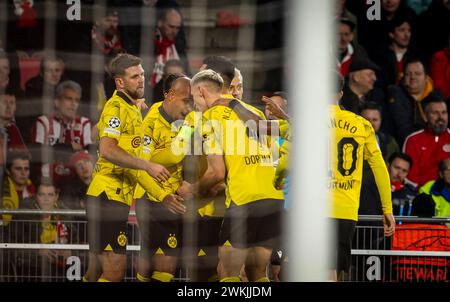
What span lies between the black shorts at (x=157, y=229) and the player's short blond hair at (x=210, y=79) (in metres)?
0.68

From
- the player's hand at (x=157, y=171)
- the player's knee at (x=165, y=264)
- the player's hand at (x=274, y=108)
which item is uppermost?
the player's hand at (x=274, y=108)

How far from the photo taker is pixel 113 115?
5.52m

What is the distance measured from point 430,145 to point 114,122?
175cm

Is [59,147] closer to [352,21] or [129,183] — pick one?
[129,183]

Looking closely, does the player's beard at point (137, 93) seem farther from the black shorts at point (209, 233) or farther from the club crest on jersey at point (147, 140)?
the black shorts at point (209, 233)

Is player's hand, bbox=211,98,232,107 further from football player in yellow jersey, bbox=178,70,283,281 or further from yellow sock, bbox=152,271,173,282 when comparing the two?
yellow sock, bbox=152,271,173,282

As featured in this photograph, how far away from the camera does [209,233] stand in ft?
18.2

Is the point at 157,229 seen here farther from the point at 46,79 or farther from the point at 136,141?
the point at 46,79

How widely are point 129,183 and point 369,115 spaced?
1.30 meters

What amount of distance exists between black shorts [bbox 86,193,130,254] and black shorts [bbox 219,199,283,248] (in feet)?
1.80

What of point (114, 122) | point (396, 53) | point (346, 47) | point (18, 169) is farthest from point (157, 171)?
point (396, 53)

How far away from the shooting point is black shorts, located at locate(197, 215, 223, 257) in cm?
550

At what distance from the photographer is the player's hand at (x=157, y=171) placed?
5535 millimetres

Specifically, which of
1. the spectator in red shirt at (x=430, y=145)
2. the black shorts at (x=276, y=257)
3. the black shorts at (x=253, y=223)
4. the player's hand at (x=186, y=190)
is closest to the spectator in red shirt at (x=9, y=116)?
the player's hand at (x=186, y=190)
